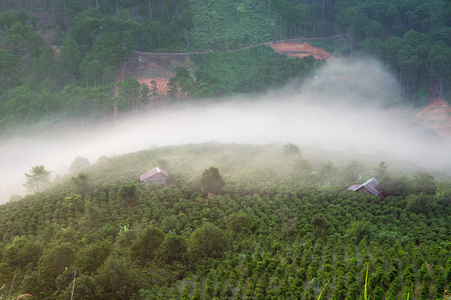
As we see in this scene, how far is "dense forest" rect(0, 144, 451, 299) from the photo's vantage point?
2141 cm

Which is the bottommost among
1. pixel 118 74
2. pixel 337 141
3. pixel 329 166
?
pixel 337 141

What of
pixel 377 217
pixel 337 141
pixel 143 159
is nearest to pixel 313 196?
pixel 377 217

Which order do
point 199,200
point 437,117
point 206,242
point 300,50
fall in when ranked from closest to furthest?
1. point 206,242
2. point 199,200
3. point 437,117
4. point 300,50

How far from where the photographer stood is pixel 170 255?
82.3ft

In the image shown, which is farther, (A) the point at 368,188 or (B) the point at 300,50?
(B) the point at 300,50

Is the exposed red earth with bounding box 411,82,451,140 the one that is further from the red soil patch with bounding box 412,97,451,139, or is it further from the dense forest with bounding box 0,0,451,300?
the dense forest with bounding box 0,0,451,300

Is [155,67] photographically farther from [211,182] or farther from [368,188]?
[368,188]

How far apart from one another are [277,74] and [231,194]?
47051 mm

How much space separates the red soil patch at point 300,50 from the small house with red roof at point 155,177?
5425cm

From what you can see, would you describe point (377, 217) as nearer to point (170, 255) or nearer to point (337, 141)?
point (170, 255)

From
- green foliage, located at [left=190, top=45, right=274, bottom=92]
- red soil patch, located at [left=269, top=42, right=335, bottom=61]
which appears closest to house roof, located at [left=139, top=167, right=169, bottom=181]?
green foliage, located at [left=190, top=45, right=274, bottom=92]

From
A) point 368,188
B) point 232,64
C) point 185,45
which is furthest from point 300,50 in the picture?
point 368,188

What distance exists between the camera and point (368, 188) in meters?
34.3

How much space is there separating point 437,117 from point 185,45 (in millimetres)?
42985
